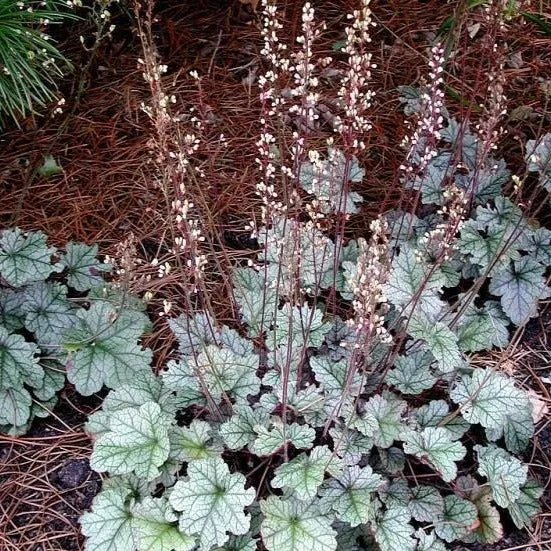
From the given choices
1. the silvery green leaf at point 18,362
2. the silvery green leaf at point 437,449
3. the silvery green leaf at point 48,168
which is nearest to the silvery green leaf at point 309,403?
the silvery green leaf at point 437,449

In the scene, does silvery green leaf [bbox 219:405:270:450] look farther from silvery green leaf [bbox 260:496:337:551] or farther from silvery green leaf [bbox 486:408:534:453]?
silvery green leaf [bbox 486:408:534:453]

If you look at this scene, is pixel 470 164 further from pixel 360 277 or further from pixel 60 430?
pixel 60 430

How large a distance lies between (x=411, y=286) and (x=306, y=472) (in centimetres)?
67

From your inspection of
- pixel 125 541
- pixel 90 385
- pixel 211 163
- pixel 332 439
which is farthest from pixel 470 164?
pixel 125 541

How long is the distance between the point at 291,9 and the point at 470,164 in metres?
1.21

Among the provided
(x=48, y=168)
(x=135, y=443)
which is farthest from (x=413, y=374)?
(x=48, y=168)

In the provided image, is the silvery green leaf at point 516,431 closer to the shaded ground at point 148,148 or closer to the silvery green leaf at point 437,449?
the shaded ground at point 148,148

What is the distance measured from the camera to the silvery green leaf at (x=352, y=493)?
2.08 m

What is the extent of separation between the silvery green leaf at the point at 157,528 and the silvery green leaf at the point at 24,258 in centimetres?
85

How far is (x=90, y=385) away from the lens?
2465 mm

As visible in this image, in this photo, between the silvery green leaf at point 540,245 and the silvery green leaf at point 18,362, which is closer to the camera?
the silvery green leaf at point 18,362

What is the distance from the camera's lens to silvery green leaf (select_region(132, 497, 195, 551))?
2.05 m

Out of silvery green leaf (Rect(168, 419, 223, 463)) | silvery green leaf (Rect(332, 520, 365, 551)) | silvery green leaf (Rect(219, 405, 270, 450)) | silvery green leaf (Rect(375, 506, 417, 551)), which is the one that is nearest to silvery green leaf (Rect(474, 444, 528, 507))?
silvery green leaf (Rect(375, 506, 417, 551))

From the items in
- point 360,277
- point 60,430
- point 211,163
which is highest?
point 360,277
